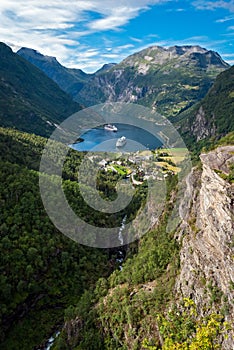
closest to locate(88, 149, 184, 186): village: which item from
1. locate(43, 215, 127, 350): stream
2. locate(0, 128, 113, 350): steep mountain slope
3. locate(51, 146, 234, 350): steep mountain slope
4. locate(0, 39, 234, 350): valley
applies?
locate(0, 39, 234, 350): valley

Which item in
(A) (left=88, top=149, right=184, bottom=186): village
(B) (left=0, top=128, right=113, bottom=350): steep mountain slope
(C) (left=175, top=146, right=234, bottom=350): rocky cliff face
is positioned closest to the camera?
(C) (left=175, top=146, right=234, bottom=350): rocky cliff face

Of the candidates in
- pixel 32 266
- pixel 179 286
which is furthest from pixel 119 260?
pixel 179 286

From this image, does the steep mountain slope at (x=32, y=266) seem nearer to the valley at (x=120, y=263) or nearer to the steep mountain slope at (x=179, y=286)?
the valley at (x=120, y=263)

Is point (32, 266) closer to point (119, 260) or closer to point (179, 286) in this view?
point (119, 260)

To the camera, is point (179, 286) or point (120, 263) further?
point (120, 263)

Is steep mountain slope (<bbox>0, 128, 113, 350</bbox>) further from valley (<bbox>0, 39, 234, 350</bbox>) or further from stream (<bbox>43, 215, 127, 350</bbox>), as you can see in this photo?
stream (<bbox>43, 215, 127, 350</bbox>)

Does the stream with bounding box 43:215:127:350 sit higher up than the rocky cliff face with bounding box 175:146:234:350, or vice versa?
the rocky cliff face with bounding box 175:146:234:350
